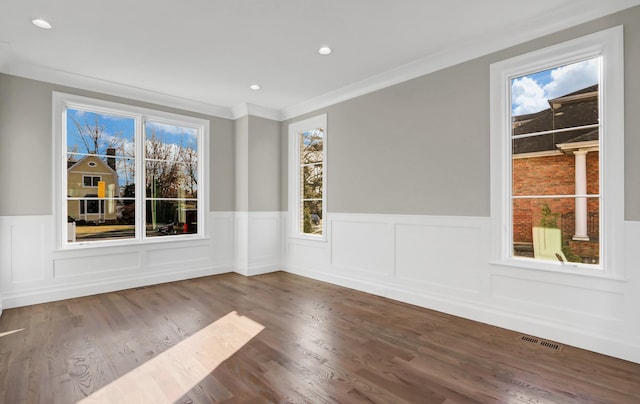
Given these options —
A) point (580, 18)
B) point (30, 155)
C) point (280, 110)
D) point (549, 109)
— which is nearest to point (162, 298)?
point (30, 155)

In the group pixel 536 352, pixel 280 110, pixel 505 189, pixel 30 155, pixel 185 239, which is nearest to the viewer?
pixel 536 352

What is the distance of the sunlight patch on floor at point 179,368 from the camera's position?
2084 mm

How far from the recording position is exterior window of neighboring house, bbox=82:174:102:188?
4422 mm

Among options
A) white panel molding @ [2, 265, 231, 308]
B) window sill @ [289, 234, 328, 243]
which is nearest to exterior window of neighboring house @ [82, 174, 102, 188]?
white panel molding @ [2, 265, 231, 308]

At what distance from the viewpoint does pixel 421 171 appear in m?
3.87

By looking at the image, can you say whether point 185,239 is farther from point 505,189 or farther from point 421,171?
point 505,189

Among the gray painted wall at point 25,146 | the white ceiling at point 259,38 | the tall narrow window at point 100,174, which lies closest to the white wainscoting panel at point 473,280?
the white ceiling at point 259,38

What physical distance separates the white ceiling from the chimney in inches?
32.0

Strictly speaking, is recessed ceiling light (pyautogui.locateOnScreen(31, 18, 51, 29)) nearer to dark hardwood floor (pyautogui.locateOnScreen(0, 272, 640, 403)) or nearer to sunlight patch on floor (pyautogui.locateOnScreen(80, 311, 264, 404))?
dark hardwood floor (pyautogui.locateOnScreen(0, 272, 640, 403))

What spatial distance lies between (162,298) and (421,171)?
3599 millimetres

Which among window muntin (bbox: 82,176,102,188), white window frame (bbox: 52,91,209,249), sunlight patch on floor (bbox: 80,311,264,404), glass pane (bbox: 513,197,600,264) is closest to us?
sunlight patch on floor (bbox: 80,311,264,404)

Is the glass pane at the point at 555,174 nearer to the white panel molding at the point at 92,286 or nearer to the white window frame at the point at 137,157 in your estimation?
the white window frame at the point at 137,157

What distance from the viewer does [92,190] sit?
14.7ft

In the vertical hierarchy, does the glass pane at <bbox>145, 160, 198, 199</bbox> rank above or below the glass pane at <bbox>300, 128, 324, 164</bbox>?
below
